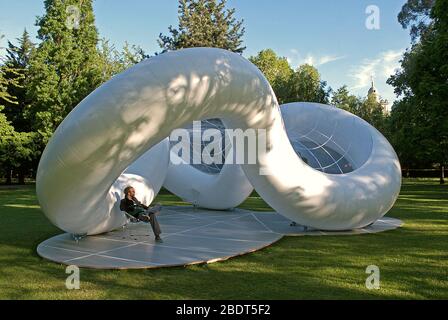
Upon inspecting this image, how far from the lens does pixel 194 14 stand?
41281 mm

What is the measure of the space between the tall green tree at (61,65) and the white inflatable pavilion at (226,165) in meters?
22.3

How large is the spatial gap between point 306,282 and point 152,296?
2.19 m

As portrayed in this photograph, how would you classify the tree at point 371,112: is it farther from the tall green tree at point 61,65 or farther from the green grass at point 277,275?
the green grass at point 277,275

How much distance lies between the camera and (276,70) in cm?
5628

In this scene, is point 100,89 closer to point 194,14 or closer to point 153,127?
point 153,127

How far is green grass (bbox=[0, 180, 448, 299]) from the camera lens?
17.9 ft

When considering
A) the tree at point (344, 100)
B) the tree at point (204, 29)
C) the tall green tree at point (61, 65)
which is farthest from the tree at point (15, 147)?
the tree at point (344, 100)

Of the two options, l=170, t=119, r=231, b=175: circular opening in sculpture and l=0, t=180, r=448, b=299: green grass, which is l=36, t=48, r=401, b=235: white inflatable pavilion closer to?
l=0, t=180, r=448, b=299: green grass

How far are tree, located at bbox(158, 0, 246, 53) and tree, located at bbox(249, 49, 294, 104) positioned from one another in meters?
6.02

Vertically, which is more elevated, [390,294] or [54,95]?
[54,95]

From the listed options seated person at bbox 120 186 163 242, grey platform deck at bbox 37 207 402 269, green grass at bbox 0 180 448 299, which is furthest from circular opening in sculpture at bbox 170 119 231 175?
green grass at bbox 0 180 448 299

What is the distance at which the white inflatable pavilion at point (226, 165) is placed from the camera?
650 centimetres

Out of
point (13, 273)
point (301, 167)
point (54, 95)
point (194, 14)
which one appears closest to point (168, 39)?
point (194, 14)
